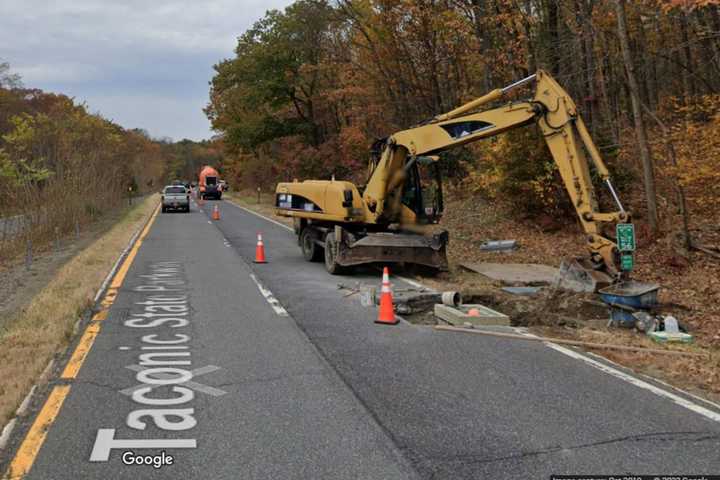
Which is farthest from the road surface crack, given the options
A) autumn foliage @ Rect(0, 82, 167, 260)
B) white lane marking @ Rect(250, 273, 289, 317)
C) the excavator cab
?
autumn foliage @ Rect(0, 82, 167, 260)

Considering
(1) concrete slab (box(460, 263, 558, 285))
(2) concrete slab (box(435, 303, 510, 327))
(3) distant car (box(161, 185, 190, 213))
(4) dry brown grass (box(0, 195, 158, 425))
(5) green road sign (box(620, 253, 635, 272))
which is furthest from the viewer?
(3) distant car (box(161, 185, 190, 213))

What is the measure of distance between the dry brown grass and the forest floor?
5024 millimetres

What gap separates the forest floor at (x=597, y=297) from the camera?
7256 millimetres

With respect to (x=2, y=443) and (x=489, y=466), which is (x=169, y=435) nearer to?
(x=2, y=443)

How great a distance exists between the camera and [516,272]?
14320mm

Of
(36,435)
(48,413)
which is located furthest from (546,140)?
(36,435)

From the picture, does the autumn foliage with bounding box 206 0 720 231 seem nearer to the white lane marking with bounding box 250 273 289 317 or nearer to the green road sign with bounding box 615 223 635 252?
the green road sign with bounding box 615 223 635 252

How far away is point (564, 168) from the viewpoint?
35.3 feet

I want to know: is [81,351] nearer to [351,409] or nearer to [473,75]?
[351,409]

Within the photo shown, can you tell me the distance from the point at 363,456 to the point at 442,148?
361 inches

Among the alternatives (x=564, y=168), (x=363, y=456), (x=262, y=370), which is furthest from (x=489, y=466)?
(x=564, y=168)

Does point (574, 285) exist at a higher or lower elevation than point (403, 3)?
lower

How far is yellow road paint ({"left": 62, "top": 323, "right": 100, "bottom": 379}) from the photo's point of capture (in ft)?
22.9

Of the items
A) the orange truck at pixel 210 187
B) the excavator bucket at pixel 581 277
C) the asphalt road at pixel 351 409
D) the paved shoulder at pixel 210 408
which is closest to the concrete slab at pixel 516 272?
the excavator bucket at pixel 581 277
